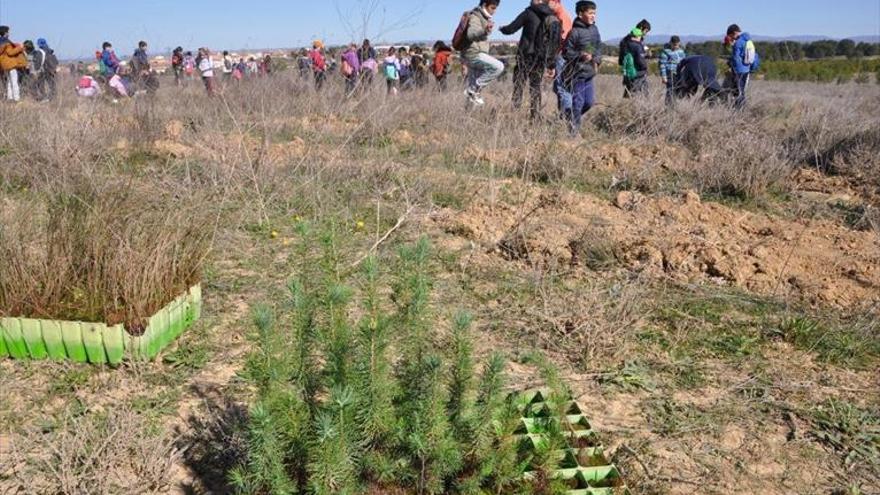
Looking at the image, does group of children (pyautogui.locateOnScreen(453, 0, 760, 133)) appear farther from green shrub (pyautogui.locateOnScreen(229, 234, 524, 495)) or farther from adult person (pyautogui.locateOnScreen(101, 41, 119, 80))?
adult person (pyautogui.locateOnScreen(101, 41, 119, 80))

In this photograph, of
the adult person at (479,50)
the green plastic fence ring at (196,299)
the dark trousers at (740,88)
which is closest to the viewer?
the green plastic fence ring at (196,299)

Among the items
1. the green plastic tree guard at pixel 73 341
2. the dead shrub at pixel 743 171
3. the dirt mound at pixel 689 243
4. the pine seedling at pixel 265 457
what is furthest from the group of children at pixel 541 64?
the pine seedling at pixel 265 457

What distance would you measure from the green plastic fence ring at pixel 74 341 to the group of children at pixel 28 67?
9188mm

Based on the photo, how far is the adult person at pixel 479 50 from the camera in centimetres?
789

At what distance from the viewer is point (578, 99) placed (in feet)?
25.9

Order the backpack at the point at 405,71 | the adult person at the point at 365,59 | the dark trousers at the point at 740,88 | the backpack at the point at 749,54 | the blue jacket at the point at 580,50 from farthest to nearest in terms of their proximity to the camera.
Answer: the backpack at the point at 405,71, the dark trousers at the point at 740,88, the backpack at the point at 749,54, the blue jacket at the point at 580,50, the adult person at the point at 365,59

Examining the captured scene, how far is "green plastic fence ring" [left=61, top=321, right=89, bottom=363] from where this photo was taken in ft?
9.03

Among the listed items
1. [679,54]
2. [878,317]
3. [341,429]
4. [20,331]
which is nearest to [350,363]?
[341,429]

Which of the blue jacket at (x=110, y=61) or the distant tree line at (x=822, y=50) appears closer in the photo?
the blue jacket at (x=110, y=61)

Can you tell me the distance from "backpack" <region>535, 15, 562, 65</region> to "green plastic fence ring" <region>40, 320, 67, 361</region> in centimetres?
595

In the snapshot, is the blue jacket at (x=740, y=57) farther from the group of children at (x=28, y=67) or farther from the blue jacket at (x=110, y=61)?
the blue jacket at (x=110, y=61)

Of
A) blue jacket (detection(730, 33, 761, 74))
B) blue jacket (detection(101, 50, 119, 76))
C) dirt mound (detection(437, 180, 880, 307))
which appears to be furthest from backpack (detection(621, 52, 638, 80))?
blue jacket (detection(101, 50, 119, 76))

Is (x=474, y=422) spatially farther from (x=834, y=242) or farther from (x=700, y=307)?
(x=834, y=242)

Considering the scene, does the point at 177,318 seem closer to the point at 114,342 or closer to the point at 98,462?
the point at 114,342
